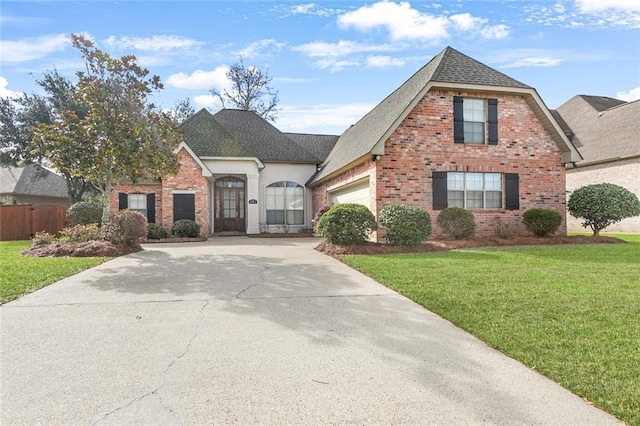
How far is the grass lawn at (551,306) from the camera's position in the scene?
2984mm

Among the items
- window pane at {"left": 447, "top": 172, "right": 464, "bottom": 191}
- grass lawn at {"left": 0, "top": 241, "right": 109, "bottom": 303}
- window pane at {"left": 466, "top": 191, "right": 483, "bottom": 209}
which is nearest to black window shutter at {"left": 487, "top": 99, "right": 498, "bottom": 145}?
window pane at {"left": 447, "top": 172, "right": 464, "bottom": 191}

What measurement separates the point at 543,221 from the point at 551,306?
9411 mm

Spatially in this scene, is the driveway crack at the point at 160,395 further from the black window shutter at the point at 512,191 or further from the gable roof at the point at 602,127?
the gable roof at the point at 602,127

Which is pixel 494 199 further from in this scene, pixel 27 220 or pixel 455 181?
pixel 27 220

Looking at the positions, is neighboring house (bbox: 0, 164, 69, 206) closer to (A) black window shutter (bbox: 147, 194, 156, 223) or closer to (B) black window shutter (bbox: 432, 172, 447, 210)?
(A) black window shutter (bbox: 147, 194, 156, 223)

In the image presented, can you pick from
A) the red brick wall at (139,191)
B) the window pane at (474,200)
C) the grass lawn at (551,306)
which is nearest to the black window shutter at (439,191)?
the window pane at (474,200)

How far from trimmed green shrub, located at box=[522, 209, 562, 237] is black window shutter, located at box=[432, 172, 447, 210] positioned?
3.12m

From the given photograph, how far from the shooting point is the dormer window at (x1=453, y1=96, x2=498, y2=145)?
1360cm

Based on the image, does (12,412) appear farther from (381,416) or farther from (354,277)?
(354,277)

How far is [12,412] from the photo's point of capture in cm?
248

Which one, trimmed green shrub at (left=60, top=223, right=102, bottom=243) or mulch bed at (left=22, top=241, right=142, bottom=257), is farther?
trimmed green shrub at (left=60, top=223, right=102, bottom=243)

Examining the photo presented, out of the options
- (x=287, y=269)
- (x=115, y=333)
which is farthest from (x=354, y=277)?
(x=115, y=333)

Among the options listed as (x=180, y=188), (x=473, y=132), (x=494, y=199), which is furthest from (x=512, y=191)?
(x=180, y=188)

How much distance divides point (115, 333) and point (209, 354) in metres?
1.37
